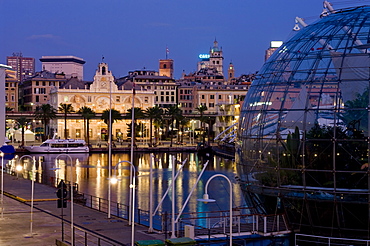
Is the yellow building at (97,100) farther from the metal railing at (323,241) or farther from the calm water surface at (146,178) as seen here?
the metal railing at (323,241)

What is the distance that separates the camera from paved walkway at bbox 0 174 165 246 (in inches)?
1308

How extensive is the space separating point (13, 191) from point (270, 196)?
1204 inches

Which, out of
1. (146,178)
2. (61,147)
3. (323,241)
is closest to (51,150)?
(61,147)

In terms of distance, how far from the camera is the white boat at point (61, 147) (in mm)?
137750

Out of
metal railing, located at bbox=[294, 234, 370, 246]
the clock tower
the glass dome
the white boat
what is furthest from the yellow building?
metal railing, located at bbox=[294, 234, 370, 246]

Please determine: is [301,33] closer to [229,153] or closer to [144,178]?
[144,178]

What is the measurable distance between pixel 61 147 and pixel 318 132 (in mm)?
116602

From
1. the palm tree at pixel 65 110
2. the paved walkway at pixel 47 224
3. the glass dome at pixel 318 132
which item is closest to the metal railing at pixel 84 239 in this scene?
the paved walkway at pixel 47 224

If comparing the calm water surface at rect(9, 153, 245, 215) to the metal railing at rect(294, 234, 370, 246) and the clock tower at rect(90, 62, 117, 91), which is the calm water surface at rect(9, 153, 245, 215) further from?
the clock tower at rect(90, 62, 117, 91)

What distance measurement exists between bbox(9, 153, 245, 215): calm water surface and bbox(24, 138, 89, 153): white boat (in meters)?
4.95

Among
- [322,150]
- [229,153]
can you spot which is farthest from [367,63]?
[229,153]

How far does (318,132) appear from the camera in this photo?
96.8 ft

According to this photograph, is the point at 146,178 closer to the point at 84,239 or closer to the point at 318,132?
the point at 84,239

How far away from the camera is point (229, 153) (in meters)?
125
